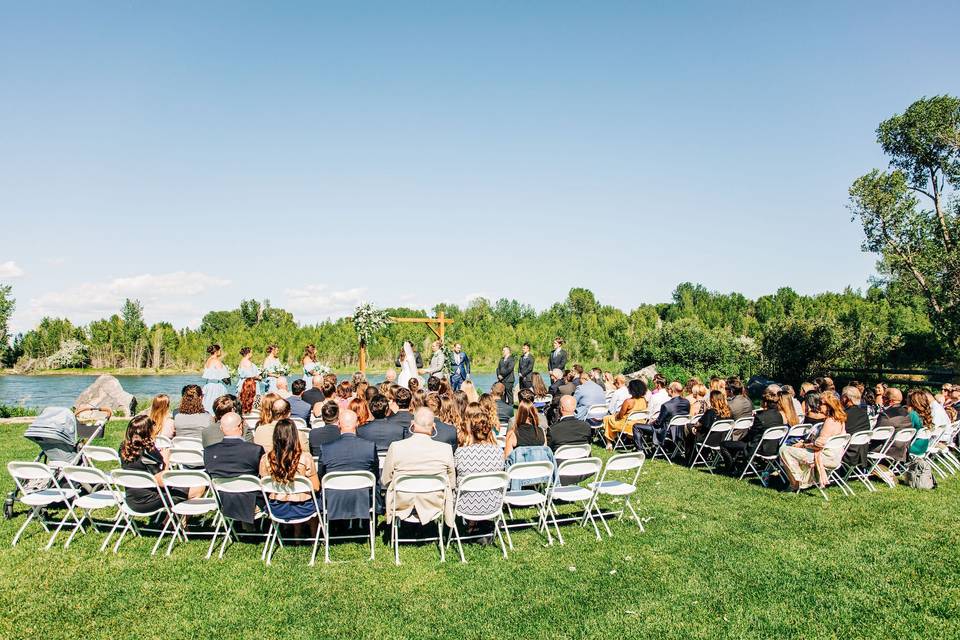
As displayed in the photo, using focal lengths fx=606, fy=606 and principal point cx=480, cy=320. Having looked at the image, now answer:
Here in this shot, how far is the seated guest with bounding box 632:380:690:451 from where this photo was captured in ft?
30.8

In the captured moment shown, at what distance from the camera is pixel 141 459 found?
5.57 metres

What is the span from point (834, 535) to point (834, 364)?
19349mm

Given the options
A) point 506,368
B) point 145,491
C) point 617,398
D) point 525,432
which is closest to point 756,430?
point 617,398

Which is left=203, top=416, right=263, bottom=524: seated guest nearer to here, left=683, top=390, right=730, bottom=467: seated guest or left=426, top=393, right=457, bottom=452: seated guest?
left=426, top=393, right=457, bottom=452: seated guest

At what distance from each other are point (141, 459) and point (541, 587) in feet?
12.4

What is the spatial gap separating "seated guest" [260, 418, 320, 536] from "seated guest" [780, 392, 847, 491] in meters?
5.51

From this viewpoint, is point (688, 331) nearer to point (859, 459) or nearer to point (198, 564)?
point (859, 459)

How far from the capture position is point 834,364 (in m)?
Result: 22.4

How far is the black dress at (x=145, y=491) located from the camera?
5.43 metres

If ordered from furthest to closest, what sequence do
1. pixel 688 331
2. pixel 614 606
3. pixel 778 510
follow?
pixel 688 331, pixel 778 510, pixel 614 606

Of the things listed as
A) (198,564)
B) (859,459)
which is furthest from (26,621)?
(859,459)

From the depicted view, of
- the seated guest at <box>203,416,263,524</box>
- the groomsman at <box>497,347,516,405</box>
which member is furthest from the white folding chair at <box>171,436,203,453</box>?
the groomsman at <box>497,347,516,405</box>

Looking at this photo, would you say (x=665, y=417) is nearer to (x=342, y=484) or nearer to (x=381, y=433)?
(x=381, y=433)

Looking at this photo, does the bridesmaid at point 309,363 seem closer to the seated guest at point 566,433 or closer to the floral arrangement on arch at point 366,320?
the floral arrangement on arch at point 366,320
